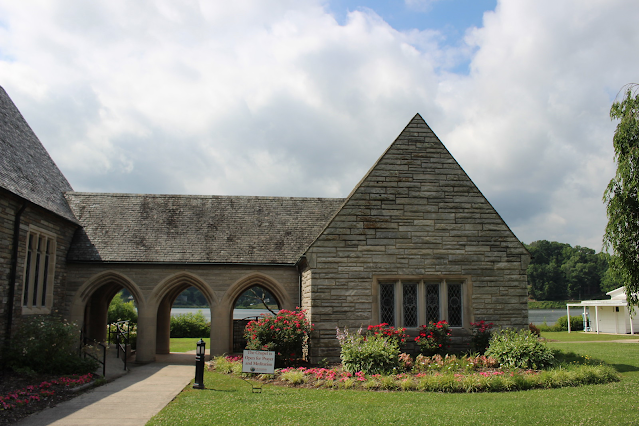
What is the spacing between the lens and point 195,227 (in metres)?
18.9

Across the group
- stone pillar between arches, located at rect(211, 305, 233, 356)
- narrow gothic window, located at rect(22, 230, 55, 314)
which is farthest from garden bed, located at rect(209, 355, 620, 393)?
narrow gothic window, located at rect(22, 230, 55, 314)

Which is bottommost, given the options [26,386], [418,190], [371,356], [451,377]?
[26,386]

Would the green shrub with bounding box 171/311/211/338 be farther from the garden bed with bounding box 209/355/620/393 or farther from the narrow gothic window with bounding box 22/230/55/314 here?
the garden bed with bounding box 209/355/620/393

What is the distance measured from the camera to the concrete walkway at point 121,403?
8273 mm

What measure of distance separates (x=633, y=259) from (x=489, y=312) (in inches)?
190

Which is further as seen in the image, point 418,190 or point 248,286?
point 248,286

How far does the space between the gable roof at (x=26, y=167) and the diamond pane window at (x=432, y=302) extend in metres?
12.0

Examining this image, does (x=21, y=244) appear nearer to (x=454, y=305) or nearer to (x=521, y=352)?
(x=454, y=305)

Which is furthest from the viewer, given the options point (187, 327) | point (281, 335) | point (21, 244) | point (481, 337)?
point (187, 327)

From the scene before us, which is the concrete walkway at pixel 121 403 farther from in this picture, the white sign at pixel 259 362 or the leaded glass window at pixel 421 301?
the leaded glass window at pixel 421 301

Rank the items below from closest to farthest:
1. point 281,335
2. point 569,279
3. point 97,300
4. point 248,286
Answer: point 281,335 < point 248,286 < point 97,300 < point 569,279

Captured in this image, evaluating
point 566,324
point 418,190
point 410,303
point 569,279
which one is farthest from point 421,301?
point 569,279

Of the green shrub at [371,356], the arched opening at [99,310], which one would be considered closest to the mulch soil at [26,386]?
the green shrub at [371,356]

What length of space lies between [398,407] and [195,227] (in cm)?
1225
